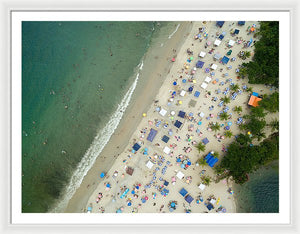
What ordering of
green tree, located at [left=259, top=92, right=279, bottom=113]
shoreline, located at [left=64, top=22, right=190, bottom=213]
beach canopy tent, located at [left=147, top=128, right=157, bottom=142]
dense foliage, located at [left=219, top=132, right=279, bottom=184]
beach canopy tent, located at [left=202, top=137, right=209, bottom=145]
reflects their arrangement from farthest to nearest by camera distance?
1. shoreline, located at [left=64, top=22, right=190, bottom=213]
2. beach canopy tent, located at [left=147, top=128, right=157, bottom=142]
3. beach canopy tent, located at [left=202, top=137, right=209, bottom=145]
4. green tree, located at [left=259, top=92, right=279, bottom=113]
5. dense foliage, located at [left=219, top=132, right=279, bottom=184]

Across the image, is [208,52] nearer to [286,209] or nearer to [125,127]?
[125,127]

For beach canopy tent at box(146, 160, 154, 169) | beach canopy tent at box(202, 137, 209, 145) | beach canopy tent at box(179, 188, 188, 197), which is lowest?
beach canopy tent at box(179, 188, 188, 197)

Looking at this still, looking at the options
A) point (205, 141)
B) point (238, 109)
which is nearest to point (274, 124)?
point (238, 109)

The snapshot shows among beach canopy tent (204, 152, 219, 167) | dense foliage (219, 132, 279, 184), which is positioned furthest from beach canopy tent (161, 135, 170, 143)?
dense foliage (219, 132, 279, 184)

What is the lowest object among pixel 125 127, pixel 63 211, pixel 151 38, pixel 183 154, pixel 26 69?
pixel 63 211

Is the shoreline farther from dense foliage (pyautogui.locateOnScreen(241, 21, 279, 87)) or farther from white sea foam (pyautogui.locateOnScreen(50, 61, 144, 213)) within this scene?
dense foliage (pyautogui.locateOnScreen(241, 21, 279, 87))

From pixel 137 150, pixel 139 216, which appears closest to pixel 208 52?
pixel 137 150

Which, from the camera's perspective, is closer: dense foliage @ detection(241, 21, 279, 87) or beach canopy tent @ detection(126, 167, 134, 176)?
dense foliage @ detection(241, 21, 279, 87)
